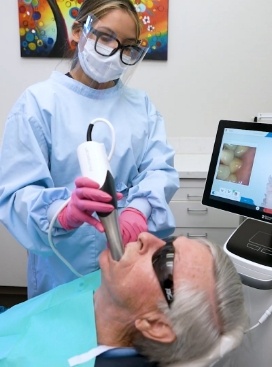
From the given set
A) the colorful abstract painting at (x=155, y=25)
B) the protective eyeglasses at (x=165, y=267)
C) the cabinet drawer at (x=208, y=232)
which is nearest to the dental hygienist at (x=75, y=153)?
the protective eyeglasses at (x=165, y=267)

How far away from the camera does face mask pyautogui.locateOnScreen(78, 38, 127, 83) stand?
113 centimetres

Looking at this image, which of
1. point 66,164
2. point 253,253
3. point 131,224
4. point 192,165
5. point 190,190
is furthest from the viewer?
point 192,165

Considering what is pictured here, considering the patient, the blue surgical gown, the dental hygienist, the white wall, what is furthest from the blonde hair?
the white wall

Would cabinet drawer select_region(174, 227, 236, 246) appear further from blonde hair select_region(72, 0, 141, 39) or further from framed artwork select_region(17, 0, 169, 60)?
blonde hair select_region(72, 0, 141, 39)

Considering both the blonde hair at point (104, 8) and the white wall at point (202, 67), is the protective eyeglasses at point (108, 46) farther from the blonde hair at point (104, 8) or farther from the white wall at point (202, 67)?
the white wall at point (202, 67)

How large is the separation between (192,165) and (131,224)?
130 centimetres

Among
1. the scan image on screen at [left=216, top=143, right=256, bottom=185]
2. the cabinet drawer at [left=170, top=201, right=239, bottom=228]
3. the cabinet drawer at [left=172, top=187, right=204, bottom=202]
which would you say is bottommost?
the cabinet drawer at [left=170, top=201, right=239, bottom=228]

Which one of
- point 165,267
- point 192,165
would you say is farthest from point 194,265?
point 192,165

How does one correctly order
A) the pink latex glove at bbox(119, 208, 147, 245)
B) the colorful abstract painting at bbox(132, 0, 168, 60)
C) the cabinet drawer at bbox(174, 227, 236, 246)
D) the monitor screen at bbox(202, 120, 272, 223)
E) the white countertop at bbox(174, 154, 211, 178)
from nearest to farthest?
the pink latex glove at bbox(119, 208, 147, 245) < the monitor screen at bbox(202, 120, 272, 223) < the white countertop at bbox(174, 154, 211, 178) < the cabinet drawer at bbox(174, 227, 236, 246) < the colorful abstract painting at bbox(132, 0, 168, 60)

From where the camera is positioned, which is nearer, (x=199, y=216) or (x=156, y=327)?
(x=156, y=327)

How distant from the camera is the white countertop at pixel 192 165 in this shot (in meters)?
2.09

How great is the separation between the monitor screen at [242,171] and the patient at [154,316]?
44cm

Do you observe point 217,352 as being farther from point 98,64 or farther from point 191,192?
point 191,192

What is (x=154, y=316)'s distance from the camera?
33.6 inches
